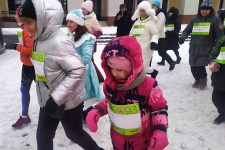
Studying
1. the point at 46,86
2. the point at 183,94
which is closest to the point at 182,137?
the point at 183,94

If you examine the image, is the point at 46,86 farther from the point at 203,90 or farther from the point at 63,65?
the point at 203,90

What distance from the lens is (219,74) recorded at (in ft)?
10.2

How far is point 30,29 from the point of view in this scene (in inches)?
73.5

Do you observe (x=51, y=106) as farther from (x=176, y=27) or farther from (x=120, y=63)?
(x=176, y=27)

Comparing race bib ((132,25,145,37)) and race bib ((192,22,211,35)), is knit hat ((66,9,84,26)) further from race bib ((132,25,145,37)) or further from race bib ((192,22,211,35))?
race bib ((192,22,211,35))

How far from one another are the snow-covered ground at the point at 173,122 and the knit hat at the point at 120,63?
1607 millimetres

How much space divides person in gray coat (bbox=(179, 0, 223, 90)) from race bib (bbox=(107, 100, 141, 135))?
3.41 m

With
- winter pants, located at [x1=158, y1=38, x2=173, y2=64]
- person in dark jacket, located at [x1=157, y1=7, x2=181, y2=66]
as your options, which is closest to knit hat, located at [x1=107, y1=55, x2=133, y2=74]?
winter pants, located at [x1=158, y1=38, x2=173, y2=64]

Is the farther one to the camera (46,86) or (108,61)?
(46,86)

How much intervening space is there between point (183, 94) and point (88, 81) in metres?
2.08

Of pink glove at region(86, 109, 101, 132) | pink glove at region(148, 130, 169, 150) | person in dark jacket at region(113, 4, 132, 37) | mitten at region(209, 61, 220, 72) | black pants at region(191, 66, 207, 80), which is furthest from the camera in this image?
person in dark jacket at region(113, 4, 132, 37)

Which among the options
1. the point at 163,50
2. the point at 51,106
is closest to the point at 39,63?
the point at 51,106

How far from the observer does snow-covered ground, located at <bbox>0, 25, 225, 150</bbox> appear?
2830 mm

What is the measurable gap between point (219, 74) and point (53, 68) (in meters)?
2.35
